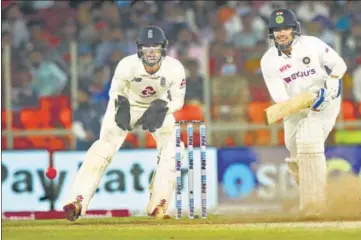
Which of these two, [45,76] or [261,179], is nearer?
[261,179]

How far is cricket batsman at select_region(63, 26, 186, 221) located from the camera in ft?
39.8

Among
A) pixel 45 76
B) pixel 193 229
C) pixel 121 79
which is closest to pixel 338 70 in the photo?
pixel 121 79

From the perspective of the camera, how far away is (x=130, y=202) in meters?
14.4

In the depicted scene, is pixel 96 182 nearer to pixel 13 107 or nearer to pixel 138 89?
pixel 138 89

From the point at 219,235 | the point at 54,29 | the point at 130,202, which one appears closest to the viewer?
the point at 219,235

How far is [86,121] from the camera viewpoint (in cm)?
1491

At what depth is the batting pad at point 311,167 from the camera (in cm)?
1173

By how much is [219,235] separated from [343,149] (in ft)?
17.2

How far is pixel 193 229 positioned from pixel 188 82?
16.2ft

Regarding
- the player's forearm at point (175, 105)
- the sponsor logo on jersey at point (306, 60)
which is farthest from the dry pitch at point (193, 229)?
the sponsor logo on jersey at point (306, 60)

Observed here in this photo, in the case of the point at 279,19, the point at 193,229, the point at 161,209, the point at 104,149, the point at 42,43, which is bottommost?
the point at 193,229

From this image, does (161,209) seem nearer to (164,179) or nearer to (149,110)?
(164,179)

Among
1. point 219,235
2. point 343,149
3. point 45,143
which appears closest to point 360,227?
point 219,235

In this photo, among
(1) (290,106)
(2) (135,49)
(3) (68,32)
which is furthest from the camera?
(3) (68,32)
